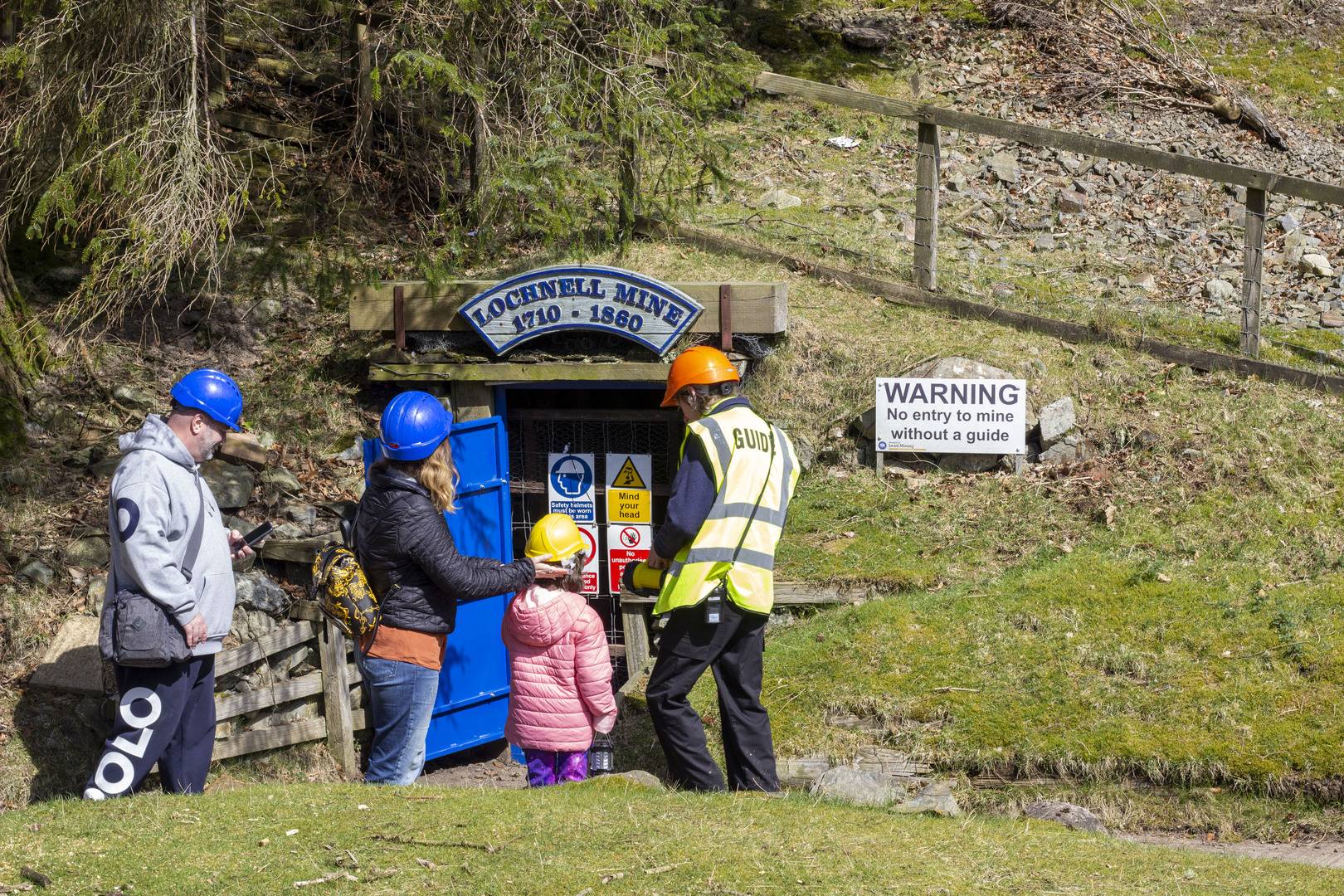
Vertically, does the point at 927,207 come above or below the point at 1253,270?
above

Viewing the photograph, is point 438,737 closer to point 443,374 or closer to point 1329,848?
point 443,374

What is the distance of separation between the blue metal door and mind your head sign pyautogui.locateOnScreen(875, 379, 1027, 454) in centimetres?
250

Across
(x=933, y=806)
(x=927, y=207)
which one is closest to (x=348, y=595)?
(x=933, y=806)

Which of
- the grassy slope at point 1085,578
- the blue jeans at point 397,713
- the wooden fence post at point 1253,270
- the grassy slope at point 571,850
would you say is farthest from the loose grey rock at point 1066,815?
the wooden fence post at point 1253,270

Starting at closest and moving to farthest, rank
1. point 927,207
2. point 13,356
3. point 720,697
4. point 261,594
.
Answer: point 720,697, point 261,594, point 13,356, point 927,207

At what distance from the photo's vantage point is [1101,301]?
10102 mm

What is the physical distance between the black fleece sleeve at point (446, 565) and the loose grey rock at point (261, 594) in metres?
2.44

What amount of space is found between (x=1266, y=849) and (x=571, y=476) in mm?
4902

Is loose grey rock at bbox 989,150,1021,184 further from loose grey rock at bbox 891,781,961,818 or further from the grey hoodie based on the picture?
the grey hoodie

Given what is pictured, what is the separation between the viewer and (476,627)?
26.4 feet

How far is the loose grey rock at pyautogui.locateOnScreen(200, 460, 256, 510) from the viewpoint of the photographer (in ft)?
26.7

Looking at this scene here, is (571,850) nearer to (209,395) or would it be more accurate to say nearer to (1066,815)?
(209,395)

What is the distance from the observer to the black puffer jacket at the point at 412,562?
5.34 metres

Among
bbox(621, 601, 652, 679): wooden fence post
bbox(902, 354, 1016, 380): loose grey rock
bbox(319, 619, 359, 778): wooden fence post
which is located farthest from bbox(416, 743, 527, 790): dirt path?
bbox(902, 354, 1016, 380): loose grey rock
